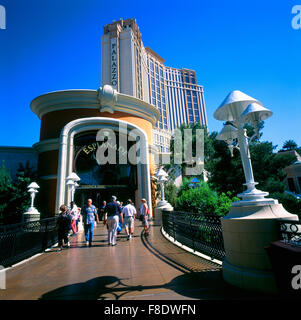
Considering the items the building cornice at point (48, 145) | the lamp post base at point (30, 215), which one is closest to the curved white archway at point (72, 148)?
the building cornice at point (48, 145)

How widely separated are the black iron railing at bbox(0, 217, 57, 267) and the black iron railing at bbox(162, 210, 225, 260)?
4.96m

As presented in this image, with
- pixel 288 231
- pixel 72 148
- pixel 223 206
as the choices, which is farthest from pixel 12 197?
pixel 288 231

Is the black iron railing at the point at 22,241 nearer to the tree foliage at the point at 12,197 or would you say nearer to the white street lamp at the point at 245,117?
the white street lamp at the point at 245,117

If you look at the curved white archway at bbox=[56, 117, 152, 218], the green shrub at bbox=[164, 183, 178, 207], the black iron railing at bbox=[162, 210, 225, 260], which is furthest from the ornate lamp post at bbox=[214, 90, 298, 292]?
the green shrub at bbox=[164, 183, 178, 207]

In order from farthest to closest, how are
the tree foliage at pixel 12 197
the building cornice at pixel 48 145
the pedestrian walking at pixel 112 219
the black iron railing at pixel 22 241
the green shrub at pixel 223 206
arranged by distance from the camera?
the building cornice at pixel 48 145 → the tree foliage at pixel 12 197 → the green shrub at pixel 223 206 → the pedestrian walking at pixel 112 219 → the black iron railing at pixel 22 241

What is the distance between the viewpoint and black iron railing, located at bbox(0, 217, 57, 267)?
4.84 metres

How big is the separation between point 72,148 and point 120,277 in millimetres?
12923

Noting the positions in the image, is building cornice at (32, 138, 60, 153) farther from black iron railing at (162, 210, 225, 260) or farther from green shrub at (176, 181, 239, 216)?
black iron railing at (162, 210, 225, 260)

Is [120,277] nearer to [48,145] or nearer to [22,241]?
[22,241]

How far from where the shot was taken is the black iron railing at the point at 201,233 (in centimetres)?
458

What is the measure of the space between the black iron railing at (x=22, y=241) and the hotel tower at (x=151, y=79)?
44.6 metres

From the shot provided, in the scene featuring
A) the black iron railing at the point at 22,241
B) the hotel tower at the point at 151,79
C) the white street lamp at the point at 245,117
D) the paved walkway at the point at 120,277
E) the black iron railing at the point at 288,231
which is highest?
the hotel tower at the point at 151,79

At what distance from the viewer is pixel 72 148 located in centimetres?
1482
